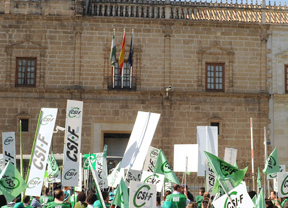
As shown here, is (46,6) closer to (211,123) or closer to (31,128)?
(31,128)

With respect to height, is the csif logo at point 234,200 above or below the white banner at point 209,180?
above

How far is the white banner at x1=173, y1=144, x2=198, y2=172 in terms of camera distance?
18.5 m

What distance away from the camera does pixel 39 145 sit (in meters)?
15.4

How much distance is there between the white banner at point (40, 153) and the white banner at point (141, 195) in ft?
A: 10.8

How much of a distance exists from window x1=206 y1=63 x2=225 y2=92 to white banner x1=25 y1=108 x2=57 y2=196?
56.0 ft

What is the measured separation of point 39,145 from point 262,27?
19.1 meters

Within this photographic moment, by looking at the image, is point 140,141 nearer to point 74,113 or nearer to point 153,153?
point 74,113

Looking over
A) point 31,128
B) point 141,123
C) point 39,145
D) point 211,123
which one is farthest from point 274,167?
point 31,128

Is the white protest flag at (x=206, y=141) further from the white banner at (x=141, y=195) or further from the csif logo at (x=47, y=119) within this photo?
the white banner at (x=141, y=195)


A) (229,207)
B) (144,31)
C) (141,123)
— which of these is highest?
(144,31)

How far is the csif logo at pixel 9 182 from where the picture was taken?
1355cm

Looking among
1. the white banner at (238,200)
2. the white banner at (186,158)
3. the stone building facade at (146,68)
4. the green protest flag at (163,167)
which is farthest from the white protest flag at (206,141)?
the stone building facade at (146,68)

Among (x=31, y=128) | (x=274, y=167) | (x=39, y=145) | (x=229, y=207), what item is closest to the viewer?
(x=229, y=207)

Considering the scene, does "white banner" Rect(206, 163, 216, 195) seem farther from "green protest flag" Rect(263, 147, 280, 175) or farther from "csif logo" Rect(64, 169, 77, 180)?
"csif logo" Rect(64, 169, 77, 180)
